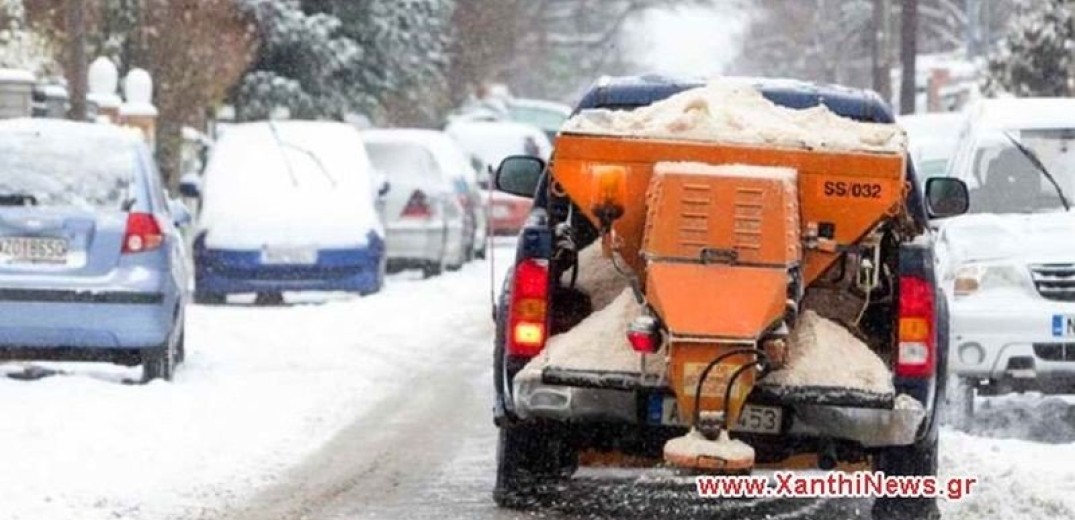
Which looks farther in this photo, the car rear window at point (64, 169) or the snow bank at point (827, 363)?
the car rear window at point (64, 169)

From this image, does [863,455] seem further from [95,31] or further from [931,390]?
[95,31]

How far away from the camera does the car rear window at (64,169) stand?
53.2 ft

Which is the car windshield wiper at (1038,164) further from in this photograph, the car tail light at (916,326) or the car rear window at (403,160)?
the car rear window at (403,160)

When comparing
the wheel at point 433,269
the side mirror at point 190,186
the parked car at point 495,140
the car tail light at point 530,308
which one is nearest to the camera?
the car tail light at point 530,308

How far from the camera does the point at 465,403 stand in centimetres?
1666

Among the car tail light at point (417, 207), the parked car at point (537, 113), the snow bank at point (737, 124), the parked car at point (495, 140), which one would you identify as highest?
the snow bank at point (737, 124)

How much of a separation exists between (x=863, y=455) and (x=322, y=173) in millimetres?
15143

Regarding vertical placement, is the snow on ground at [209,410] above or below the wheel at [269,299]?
above

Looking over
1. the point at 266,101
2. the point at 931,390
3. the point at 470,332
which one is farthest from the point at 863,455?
the point at 266,101

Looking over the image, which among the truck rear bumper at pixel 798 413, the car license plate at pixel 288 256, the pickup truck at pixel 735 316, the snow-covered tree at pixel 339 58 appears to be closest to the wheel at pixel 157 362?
the pickup truck at pixel 735 316

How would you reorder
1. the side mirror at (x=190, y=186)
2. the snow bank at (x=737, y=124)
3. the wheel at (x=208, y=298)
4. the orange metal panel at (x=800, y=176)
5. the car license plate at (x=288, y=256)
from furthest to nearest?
the wheel at (x=208, y=298), the car license plate at (x=288, y=256), the side mirror at (x=190, y=186), the snow bank at (x=737, y=124), the orange metal panel at (x=800, y=176)

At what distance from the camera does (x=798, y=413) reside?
10758mm

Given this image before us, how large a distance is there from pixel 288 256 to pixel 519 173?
1246 cm

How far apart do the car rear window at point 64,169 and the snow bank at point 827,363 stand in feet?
21.2
